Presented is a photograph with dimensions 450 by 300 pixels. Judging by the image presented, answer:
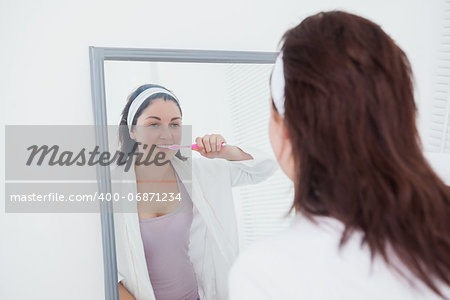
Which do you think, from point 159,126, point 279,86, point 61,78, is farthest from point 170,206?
point 279,86

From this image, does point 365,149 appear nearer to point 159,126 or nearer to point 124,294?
point 159,126

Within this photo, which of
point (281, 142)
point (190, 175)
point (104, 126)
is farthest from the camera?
point (190, 175)

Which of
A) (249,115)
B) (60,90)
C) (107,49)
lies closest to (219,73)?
(249,115)

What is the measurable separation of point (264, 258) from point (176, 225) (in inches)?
21.3

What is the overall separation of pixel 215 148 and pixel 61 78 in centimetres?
41

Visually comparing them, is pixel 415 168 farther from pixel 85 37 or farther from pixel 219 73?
pixel 85 37

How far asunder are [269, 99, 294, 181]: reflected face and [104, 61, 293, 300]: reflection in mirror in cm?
43

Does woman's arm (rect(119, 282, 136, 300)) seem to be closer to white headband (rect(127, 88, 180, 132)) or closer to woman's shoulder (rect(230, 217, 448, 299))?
white headband (rect(127, 88, 180, 132))

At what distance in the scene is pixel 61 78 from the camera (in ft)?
3.28

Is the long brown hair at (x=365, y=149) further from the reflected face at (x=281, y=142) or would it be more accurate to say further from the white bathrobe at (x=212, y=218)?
the white bathrobe at (x=212, y=218)

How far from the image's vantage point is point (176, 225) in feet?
3.53

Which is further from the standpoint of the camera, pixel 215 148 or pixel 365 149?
pixel 215 148

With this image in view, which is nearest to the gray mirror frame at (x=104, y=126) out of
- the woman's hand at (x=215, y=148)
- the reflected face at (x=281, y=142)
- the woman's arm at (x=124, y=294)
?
the woman's arm at (x=124, y=294)

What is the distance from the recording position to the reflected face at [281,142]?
653 mm
